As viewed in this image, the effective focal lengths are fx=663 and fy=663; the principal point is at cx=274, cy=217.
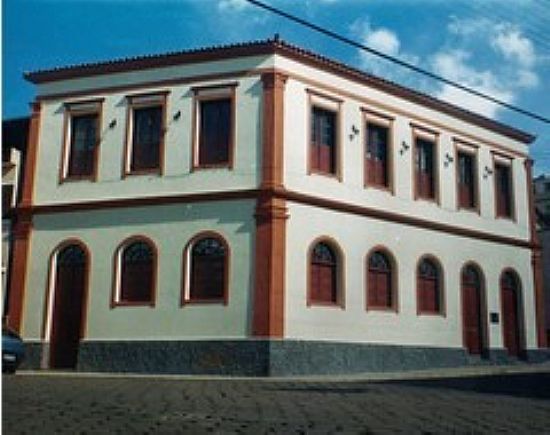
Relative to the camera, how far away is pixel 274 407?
9117 mm

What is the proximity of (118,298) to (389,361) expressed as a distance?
793cm

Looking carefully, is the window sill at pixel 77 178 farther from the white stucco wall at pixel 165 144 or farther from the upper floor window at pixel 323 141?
the upper floor window at pixel 323 141

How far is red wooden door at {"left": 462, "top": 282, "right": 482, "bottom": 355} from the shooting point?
21797 mm

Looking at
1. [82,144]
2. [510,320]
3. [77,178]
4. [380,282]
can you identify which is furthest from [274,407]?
[510,320]

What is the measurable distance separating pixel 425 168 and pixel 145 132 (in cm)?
921

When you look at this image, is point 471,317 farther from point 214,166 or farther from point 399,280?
point 214,166

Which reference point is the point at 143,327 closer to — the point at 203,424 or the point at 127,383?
the point at 127,383

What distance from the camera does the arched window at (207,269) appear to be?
17.6m

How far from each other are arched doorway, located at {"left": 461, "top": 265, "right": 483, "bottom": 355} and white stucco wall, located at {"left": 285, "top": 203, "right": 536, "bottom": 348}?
31 centimetres

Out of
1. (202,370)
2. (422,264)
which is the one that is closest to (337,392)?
(202,370)

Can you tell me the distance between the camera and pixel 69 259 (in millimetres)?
19234

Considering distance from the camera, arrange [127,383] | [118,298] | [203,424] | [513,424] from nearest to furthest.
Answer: [203,424], [513,424], [127,383], [118,298]

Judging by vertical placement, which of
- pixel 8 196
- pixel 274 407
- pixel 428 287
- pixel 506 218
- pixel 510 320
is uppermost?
pixel 506 218

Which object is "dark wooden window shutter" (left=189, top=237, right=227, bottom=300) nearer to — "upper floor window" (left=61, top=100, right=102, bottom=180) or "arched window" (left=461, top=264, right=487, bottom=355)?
"upper floor window" (left=61, top=100, right=102, bottom=180)
